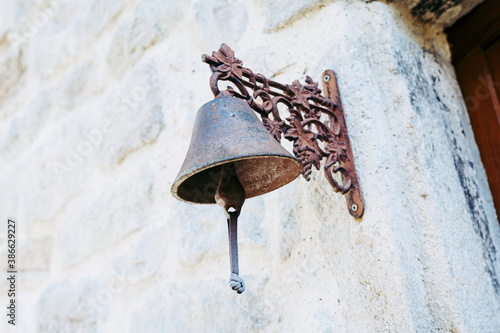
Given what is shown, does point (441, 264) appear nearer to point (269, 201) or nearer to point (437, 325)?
point (437, 325)

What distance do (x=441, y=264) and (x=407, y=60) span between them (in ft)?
1.28

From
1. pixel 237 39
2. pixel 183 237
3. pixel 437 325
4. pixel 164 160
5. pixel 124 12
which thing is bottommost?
pixel 437 325

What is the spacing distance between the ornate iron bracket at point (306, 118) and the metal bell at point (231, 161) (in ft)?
0.12

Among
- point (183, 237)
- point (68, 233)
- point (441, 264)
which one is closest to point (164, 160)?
point (183, 237)

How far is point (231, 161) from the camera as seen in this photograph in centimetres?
65

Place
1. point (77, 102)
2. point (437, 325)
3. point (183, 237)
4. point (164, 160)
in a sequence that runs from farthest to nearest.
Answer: point (77, 102), point (164, 160), point (183, 237), point (437, 325)

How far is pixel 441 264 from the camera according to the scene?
0.75 meters

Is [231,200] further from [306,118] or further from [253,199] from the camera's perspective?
[253,199]

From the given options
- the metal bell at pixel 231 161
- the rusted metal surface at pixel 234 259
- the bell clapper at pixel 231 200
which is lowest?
the rusted metal surface at pixel 234 259

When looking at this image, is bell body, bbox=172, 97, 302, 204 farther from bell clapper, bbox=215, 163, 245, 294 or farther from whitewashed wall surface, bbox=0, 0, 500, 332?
whitewashed wall surface, bbox=0, 0, 500, 332

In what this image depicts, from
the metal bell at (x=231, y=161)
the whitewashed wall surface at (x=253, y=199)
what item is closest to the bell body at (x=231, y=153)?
the metal bell at (x=231, y=161)

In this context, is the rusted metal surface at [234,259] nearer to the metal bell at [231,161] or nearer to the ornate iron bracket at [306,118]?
the metal bell at [231,161]

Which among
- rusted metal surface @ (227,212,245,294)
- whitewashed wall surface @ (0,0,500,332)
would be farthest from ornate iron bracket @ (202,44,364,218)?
rusted metal surface @ (227,212,245,294)

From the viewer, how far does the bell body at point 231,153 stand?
2.00ft
